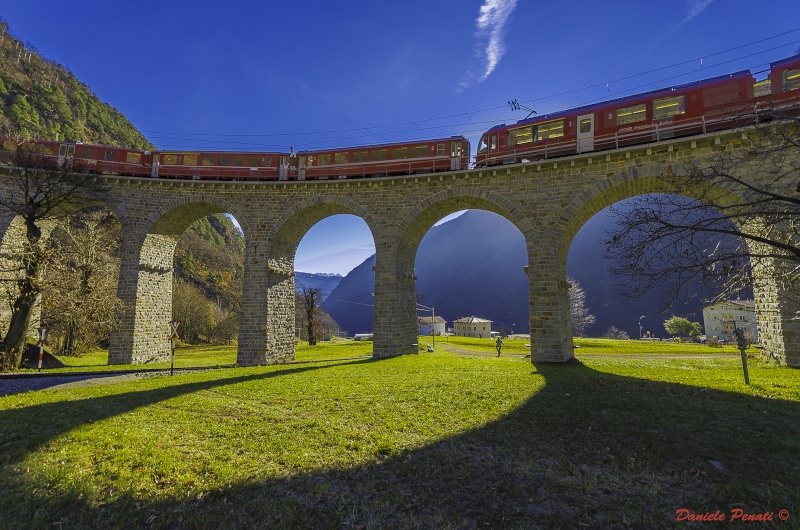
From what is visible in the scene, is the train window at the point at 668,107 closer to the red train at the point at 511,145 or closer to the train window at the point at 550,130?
the red train at the point at 511,145

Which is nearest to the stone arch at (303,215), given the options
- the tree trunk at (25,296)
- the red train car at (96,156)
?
the red train car at (96,156)

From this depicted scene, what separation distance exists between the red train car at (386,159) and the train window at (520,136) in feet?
8.36

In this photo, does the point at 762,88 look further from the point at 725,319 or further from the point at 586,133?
the point at 725,319

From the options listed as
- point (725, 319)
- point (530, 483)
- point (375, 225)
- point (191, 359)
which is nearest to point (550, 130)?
point (375, 225)

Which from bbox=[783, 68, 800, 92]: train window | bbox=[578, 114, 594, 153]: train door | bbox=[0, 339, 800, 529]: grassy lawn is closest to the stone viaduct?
bbox=[578, 114, 594, 153]: train door

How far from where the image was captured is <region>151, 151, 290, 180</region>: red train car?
23328mm

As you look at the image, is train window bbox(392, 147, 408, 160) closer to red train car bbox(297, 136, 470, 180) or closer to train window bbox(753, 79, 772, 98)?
red train car bbox(297, 136, 470, 180)

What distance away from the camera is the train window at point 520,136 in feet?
64.8

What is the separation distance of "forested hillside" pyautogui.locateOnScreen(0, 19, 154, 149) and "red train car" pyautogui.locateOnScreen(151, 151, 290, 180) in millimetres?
38077

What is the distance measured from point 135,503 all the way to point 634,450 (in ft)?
24.5

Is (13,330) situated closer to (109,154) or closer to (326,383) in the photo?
(109,154)

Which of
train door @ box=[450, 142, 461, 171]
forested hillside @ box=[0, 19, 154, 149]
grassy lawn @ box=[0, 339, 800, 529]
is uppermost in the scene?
forested hillside @ box=[0, 19, 154, 149]

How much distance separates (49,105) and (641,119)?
79.4m

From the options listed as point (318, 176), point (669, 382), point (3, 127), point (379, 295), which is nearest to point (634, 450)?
point (669, 382)
